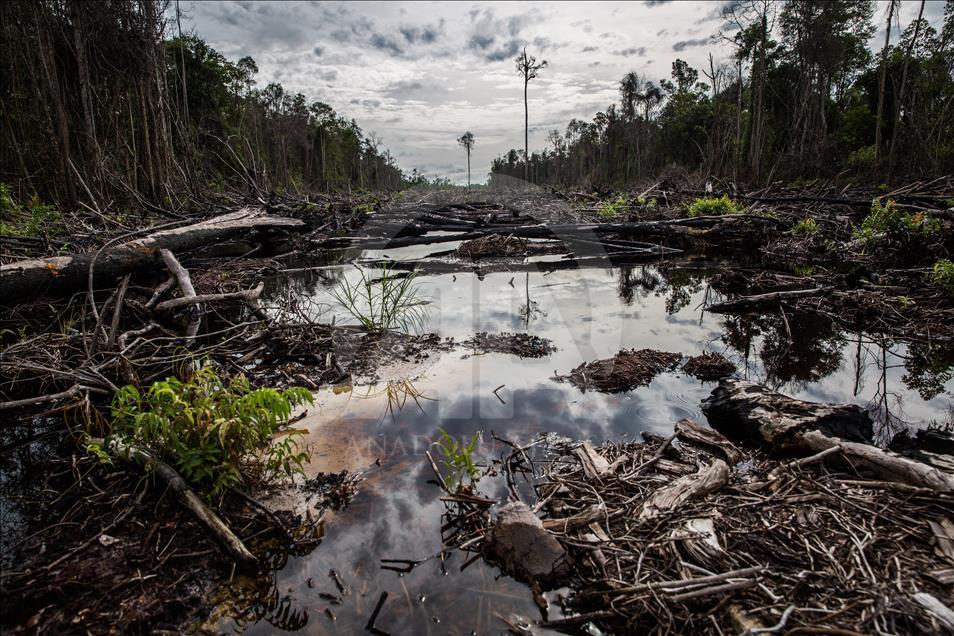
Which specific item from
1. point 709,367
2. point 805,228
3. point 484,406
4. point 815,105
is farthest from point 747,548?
point 815,105

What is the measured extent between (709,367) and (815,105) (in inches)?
1289

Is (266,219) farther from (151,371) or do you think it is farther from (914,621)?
(914,621)

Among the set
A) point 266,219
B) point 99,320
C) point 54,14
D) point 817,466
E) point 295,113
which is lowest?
point 817,466

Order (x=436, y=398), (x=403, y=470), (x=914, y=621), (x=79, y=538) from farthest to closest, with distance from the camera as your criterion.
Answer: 1. (x=436, y=398)
2. (x=403, y=470)
3. (x=79, y=538)
4. (x=914, y=621)

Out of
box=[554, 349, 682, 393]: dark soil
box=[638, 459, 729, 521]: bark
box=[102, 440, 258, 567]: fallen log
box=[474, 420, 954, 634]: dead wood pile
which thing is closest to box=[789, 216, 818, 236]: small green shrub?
box=[554, 349, 682, 393]: dark soil

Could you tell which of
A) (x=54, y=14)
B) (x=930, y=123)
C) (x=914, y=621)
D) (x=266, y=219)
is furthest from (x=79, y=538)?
(x=930, y=123)

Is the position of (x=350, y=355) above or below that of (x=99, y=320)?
below

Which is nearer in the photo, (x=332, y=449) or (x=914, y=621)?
(x=914, y=621)

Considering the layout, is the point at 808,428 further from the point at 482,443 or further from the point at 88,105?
the point at 88,105

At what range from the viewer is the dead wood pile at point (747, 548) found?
5.36ft

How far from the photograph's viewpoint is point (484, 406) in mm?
3582

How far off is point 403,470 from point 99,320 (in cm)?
257

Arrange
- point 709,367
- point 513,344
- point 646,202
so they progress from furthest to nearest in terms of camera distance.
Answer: point 646,202 < point 513,344 < point 709,367

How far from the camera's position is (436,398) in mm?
3768
